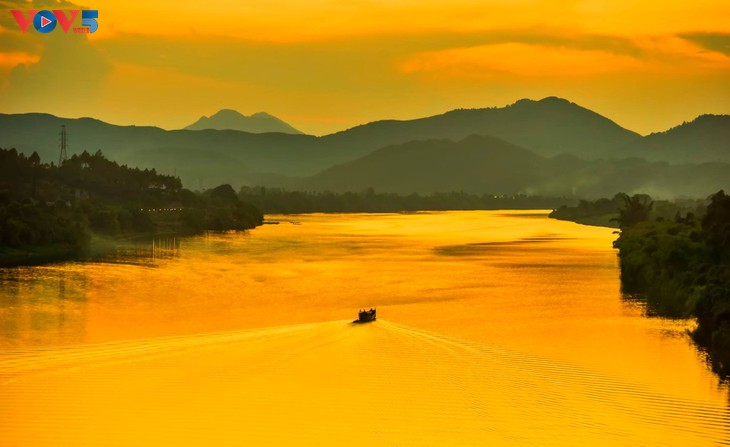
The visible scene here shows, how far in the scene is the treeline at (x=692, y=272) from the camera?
26578 mm

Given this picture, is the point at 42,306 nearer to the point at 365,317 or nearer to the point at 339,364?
the point at 365,317

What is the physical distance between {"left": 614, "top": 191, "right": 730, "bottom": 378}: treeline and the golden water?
0.97 meters

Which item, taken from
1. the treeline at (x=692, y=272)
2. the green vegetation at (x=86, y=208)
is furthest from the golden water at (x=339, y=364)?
the green vegetation at (x=86, y=208)

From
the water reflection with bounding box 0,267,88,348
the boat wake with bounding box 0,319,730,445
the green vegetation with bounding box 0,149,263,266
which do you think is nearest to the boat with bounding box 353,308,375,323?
the boat wake with bounding box 0,319,730,445

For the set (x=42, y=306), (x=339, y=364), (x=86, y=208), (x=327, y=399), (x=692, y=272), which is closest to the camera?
(x=327, y=399)

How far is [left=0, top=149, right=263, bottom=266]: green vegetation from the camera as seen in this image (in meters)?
58.8

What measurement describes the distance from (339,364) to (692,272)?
16.2 metres

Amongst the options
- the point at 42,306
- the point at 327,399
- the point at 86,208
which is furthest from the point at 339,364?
the point at 86,208

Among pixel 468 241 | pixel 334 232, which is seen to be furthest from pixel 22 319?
pixel 334 232

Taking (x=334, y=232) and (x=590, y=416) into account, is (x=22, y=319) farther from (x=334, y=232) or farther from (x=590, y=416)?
(x=334, y=232)

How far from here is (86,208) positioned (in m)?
78.8

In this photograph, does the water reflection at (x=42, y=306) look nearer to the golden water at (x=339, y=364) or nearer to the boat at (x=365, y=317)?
the golden water at (x=339, y=364)

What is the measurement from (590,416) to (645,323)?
567 inches

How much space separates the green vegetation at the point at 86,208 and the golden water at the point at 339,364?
908 centimetres
